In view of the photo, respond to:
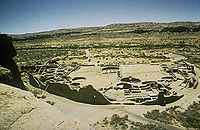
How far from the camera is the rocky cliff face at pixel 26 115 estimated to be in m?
4.04

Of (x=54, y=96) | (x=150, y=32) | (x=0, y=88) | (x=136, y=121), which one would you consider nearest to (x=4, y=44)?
(x=54, y=96)

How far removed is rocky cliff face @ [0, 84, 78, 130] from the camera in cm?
404

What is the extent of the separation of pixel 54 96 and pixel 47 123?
1210cm

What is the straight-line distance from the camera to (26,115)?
14.5ft

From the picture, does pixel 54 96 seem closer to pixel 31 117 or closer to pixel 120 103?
pixel 120 103

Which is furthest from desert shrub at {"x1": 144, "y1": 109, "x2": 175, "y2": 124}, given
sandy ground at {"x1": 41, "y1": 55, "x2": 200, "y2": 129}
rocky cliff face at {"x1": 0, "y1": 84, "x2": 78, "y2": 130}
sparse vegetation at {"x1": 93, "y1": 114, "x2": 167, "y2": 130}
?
rocky cliff face at {"x1": 0, "y1": 84, "x2": 78, "y2": 130}

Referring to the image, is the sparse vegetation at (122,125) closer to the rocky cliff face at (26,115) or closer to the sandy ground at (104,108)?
the sandy ground at (104,108)

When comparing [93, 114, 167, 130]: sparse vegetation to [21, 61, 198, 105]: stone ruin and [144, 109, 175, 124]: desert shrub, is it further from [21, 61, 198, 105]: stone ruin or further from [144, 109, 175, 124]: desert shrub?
[21, 61, 198, 105]: stone ruin

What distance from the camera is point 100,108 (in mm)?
12750

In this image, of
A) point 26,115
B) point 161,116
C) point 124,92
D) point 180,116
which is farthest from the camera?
point 124,92

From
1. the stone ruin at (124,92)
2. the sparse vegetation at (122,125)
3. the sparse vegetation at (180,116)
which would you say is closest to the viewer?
the sparse vegetation at (122,125)

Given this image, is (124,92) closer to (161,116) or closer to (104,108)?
(104,108)

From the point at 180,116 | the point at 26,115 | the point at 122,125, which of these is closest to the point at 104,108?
the point at 122,125

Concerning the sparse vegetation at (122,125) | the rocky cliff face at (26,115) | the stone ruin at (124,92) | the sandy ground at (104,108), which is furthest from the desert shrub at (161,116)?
the rocky cliff face at (26,115)
